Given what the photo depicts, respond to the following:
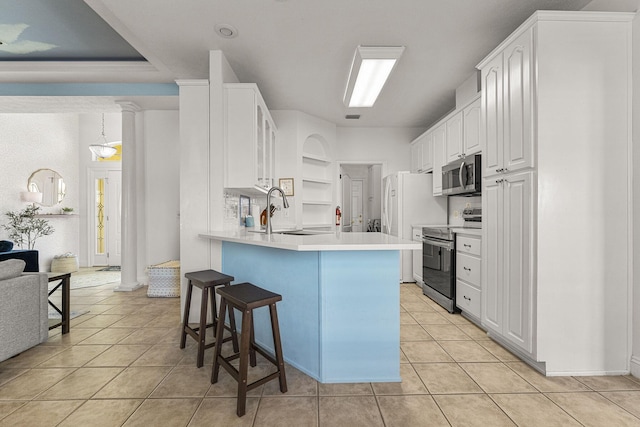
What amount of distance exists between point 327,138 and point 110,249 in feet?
16.5

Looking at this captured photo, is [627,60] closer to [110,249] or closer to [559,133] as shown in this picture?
[559,133]

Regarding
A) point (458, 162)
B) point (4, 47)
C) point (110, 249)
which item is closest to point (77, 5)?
point (4, 47)

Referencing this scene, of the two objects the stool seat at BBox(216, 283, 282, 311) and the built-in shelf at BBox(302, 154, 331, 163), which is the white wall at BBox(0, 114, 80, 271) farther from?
the stool seat at BBox(216, 283, 282, 311)

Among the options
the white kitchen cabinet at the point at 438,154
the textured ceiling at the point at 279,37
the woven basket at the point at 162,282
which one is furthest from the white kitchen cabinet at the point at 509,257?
the woven basket at the point at 162,282

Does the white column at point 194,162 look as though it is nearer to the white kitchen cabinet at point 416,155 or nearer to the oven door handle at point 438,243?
the oven door handle at point 438,243

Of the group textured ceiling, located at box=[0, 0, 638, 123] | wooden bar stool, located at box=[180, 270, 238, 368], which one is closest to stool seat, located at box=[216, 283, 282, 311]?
wooden bar stool, located at box=[180, 270, 238, 368]

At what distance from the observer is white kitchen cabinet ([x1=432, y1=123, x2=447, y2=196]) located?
3.99 m

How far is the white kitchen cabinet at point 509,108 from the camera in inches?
79.5

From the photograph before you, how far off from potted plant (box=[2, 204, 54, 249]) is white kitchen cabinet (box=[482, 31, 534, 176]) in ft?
22.3

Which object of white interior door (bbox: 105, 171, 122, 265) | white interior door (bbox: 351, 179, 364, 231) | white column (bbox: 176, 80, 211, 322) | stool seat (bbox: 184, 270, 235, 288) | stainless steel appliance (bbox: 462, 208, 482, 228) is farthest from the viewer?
white interior door (bbox: 351, 179, 364, 231)

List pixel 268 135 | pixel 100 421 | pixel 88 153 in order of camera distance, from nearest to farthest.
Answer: pixel 100 421 < pixel 268 135 < pixel 88 153

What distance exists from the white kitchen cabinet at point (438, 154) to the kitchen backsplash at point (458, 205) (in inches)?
11.6

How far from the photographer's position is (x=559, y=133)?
1946mm

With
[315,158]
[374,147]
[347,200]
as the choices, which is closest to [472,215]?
[374,147]
